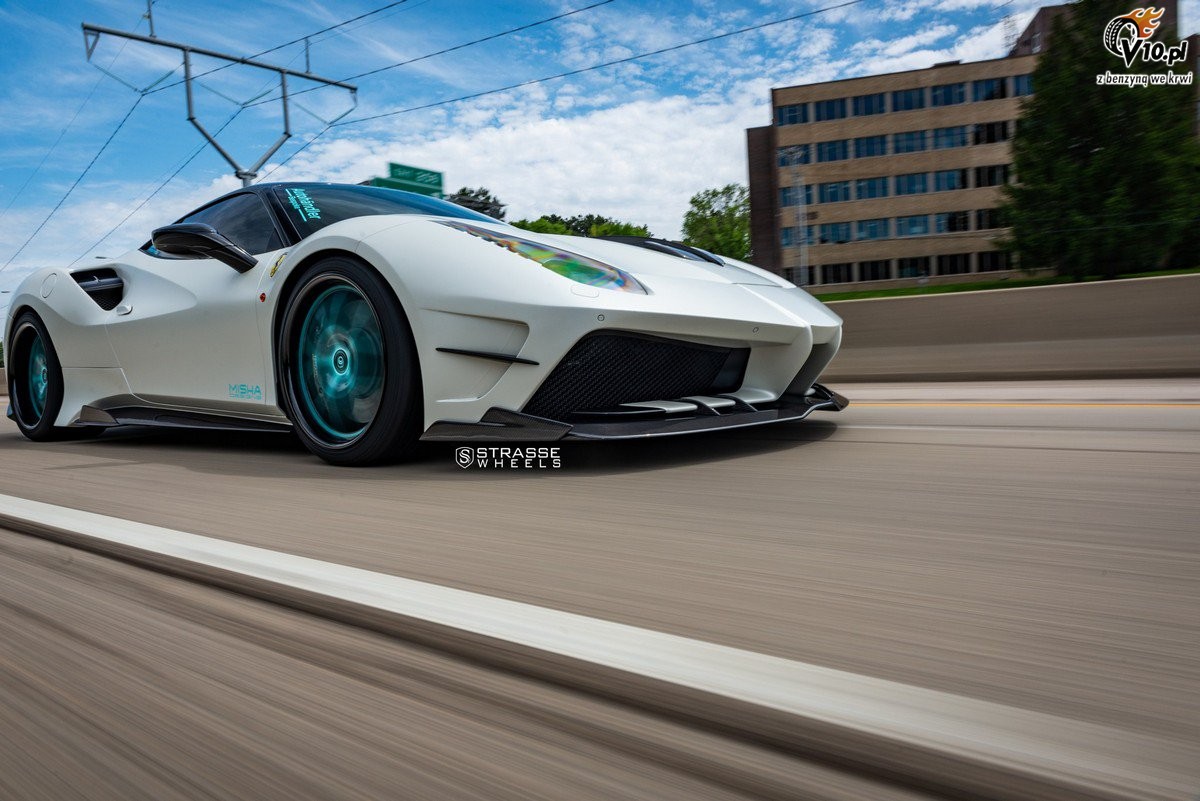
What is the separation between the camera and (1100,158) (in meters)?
36.2

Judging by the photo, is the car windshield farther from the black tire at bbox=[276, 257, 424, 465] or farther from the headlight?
the headlight

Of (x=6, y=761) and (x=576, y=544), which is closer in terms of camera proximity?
(x=6, y=761)

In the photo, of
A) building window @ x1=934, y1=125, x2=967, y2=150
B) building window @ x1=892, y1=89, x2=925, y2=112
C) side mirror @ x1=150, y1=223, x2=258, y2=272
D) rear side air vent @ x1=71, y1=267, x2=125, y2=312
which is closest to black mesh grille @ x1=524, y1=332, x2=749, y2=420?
side mirror @ x1=150, y1=223, x2=258, y2=272

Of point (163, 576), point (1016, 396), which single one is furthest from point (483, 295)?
point (1016, 396)

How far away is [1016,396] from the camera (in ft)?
16.5

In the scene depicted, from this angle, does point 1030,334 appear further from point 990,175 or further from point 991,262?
point 990,175

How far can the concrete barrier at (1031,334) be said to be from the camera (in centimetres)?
609

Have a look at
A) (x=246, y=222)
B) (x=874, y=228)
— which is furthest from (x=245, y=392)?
(x=874, y=228)

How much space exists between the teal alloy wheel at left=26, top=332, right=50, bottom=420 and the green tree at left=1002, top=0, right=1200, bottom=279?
39940mm

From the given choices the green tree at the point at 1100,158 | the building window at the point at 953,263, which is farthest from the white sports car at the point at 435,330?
the building window at the point at 953,263

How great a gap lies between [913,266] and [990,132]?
10535 mm

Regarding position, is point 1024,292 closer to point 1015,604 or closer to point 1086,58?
point 1015,604

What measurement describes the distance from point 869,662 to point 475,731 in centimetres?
57

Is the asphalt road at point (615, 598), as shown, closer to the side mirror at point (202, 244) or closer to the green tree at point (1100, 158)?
the side mirror at point (202, 244)
